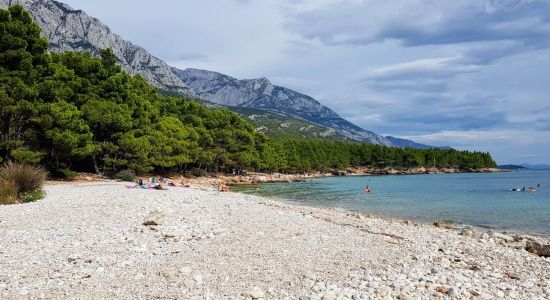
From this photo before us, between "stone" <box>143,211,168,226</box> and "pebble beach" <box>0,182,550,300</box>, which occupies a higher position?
"stone" <box>143,211,168,226</box>

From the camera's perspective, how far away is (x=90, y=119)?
137 ft

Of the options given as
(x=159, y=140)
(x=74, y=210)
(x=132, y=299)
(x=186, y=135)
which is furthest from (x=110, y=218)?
(x=186, y=135)

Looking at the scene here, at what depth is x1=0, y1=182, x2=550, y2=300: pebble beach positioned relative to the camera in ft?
29.2

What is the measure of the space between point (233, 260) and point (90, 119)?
36.0m

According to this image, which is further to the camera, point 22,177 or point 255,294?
point 22,177

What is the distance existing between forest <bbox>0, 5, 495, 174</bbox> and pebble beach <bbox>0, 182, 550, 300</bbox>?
60.6 feet

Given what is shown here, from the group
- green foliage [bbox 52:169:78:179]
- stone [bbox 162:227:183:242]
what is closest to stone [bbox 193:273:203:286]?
stone [bbox 162:227:183:242]

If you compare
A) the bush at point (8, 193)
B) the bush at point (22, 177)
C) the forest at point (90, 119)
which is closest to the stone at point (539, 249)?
the bush at point (8, 193)

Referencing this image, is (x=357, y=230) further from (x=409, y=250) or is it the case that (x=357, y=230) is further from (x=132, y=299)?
(x=132, y=299)

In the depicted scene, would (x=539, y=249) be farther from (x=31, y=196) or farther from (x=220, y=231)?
(x=31, y=196)

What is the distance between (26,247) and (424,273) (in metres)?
11.0

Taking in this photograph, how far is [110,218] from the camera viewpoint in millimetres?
15898

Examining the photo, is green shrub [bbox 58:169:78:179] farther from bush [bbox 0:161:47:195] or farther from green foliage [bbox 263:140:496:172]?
green foliage [bbox 263:140:496:172]

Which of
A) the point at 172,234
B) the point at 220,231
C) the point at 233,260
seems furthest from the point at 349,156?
the point at 233,260
